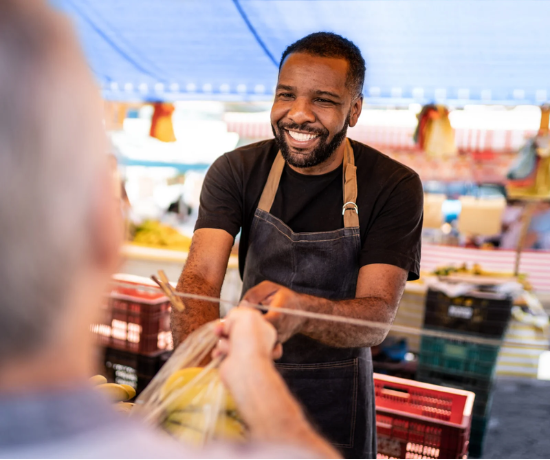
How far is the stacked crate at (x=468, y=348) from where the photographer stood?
390 centimetres

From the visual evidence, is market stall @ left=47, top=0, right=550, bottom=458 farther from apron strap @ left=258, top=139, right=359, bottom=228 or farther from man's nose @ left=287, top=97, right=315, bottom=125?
man's nose @ left=287, top=97, right=315, bottom=125

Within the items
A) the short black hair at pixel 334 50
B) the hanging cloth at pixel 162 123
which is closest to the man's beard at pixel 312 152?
the short black hair at pixel 334 50

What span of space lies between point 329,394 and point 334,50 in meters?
1.28

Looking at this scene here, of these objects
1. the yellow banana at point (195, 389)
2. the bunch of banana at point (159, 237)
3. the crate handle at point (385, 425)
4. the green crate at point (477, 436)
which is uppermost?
the bunch of banana at point (159, 237)

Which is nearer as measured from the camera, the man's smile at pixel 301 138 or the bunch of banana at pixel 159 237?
the man's smile at pixel 301 138

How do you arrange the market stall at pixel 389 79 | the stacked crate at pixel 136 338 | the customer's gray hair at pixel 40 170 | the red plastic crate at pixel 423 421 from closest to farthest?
the customer's gray hair at pixel 40 170
the red plastic crate at pixel 423 421
the market stall at pixel 389 79
the stacked crate at pixel 136 338

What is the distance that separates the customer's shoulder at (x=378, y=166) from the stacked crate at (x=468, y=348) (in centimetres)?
203

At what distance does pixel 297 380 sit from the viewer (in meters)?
1.94

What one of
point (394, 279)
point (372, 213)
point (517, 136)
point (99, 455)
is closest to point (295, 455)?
point (99, 455)

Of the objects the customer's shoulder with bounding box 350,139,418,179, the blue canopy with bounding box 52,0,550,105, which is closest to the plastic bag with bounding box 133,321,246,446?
the customer's shoulder with bounding box 350,139,418,179

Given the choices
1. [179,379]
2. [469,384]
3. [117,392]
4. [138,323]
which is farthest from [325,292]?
[469,384]

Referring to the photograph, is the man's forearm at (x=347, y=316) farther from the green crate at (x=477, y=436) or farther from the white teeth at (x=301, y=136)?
the green crate at (x=477, y=436)

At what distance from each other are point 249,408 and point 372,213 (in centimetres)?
130

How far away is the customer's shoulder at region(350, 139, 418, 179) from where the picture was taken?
206 cm
